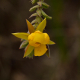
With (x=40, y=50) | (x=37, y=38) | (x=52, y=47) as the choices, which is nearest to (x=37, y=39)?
(x=37, y=38)

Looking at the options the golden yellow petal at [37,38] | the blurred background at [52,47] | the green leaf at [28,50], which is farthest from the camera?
the blurred background at [52,47]

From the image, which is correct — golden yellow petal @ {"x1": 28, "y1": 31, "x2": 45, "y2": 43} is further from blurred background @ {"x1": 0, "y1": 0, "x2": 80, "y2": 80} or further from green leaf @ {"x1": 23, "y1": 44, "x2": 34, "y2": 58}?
blurred background @ {"x1": 0, "y1": 0, "x2": 80, "y2": 80}

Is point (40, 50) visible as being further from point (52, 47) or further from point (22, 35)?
point (52, 47)

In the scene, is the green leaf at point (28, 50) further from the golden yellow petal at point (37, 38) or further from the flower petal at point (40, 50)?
the golden yellow petal at point (37, 38)

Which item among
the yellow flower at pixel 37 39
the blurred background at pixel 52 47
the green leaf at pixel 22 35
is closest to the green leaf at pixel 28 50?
the yellow flower at pixel 37 39

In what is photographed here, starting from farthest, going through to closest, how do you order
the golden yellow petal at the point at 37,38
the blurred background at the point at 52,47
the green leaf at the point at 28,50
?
the blurred background at the point at 52,47 → the green leaf at the point at 28,50 → the golden yellow petal at the point at 37,38

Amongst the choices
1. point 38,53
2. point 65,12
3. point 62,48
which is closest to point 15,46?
point 62,48
